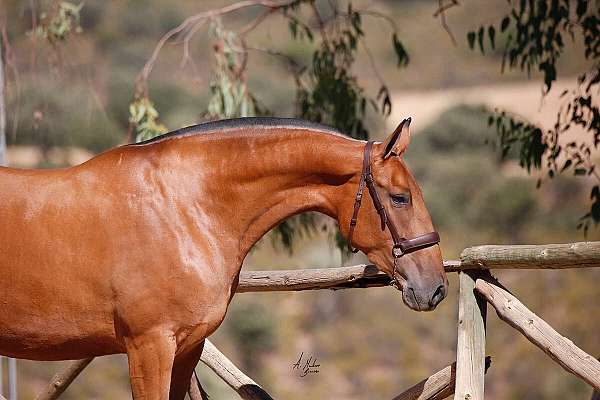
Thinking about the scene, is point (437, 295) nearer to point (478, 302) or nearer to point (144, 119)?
point (478, 302)

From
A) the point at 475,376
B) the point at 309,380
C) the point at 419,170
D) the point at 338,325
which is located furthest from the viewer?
the point at 419,170

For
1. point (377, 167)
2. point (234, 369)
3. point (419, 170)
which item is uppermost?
point (377, 167)

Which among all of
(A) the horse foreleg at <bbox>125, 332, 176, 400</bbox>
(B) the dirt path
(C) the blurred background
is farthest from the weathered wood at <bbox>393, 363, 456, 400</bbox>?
(B) the dirt path

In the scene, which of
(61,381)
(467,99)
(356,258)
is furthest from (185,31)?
(467,99)

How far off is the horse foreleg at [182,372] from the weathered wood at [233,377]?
3.02 ft

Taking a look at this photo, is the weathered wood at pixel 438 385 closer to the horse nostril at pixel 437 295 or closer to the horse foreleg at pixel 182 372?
the horse nostril at pixel 437 295

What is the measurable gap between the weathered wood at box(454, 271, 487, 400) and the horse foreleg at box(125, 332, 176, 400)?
53.2 inches

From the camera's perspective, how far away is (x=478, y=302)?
15.0 ft

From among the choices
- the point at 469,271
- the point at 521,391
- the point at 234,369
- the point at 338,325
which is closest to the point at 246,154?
the point at 469,271

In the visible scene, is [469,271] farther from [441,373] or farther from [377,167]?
[377,167]

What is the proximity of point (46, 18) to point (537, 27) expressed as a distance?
159 inches

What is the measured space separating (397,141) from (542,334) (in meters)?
1.11

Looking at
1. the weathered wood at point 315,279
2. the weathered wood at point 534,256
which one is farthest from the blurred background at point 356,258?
the weathered wood at point 534,256

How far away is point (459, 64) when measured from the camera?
45.9 m
